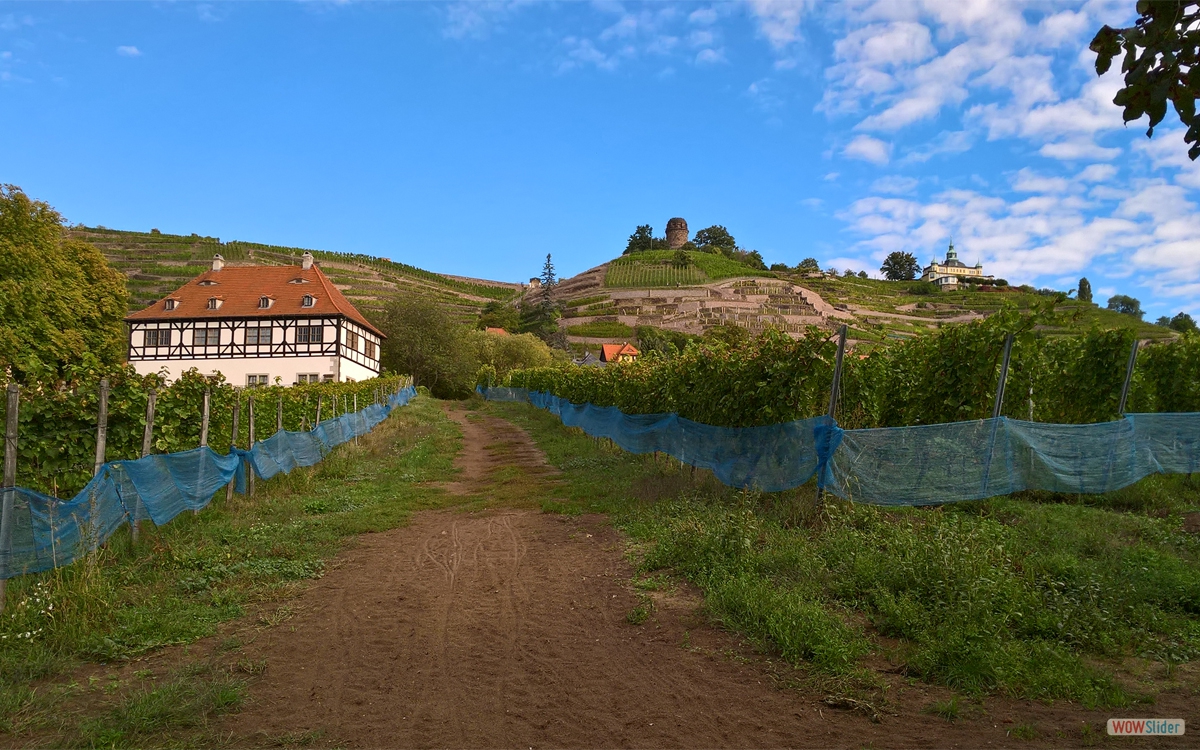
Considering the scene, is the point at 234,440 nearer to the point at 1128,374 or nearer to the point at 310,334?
the point at 1128,374

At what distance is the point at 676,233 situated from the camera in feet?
505

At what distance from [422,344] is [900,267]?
12328cm

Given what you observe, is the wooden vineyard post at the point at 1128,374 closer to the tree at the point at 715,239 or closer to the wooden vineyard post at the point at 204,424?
the wooden vineyard post at the point at 204,424

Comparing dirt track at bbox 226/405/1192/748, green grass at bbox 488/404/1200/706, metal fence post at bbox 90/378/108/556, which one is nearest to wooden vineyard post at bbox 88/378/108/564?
metal fence post at bbox 90/378/108/556

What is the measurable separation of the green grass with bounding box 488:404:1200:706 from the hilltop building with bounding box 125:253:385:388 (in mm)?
40670

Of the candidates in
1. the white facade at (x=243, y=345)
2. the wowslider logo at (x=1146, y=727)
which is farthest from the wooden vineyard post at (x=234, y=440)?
the white facade at (x=243, y=345)

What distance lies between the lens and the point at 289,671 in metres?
5.08

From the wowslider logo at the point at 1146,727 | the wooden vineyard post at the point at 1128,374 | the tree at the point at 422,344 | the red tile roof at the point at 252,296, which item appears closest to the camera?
the wowslider logo at the point at 1146,727

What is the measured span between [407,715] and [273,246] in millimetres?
128559

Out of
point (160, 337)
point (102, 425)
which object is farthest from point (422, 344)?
point (102, 425)

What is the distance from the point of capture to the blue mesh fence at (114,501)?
18.9 feet

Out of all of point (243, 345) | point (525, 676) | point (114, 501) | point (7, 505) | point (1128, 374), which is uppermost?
point (243, 345)

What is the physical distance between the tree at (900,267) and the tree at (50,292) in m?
146

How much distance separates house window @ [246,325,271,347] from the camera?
45822mm
